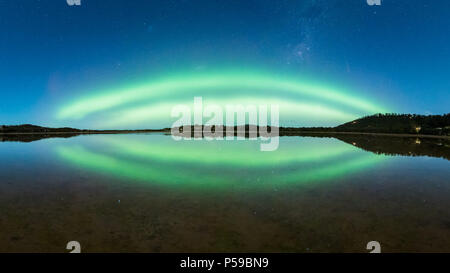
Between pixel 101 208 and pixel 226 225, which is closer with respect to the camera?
pixel 226 225

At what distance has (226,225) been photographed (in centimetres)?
499

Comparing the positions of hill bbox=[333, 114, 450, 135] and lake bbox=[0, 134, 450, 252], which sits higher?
hill bbox=[333, 114, 450, 135]

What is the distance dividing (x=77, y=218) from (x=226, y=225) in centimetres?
372

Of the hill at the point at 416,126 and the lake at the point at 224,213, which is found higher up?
the hill at the point at 416,126

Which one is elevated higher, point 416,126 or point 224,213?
point 416,126

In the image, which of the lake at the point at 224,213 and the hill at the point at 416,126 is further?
the hill at the point at 416,126

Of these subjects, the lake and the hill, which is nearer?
the lake

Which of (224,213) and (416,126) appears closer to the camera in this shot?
(224,213)
